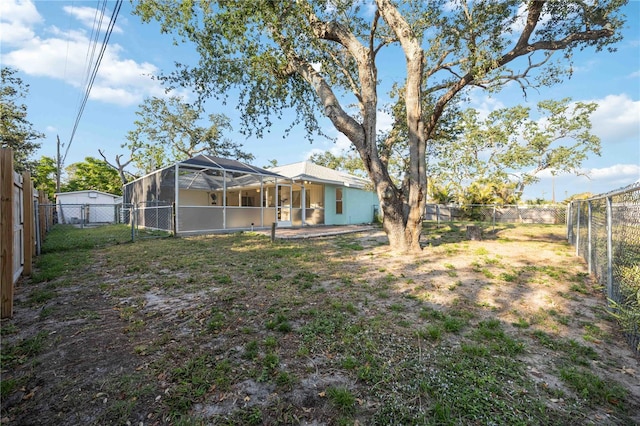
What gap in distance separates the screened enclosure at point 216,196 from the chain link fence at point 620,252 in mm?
10975

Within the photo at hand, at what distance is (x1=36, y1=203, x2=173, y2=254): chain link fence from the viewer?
28.0ft

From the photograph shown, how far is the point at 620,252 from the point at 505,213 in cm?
1911

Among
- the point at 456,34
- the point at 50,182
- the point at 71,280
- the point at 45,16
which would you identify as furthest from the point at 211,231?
the point at 50,182

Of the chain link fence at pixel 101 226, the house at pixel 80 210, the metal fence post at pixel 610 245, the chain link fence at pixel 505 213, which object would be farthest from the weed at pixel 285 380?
the house at pixel 80 210

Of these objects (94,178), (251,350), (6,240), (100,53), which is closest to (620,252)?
(251,350)

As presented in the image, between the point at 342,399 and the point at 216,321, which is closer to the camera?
the point at 342,399

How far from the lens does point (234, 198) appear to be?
54.7ft

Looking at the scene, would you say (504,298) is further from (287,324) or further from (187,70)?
(187,70)

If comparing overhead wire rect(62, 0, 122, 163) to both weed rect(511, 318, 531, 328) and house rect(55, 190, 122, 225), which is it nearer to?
weed rect(511, 318, 531, 328)

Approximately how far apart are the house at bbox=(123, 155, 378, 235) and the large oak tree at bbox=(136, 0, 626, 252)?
4.60m

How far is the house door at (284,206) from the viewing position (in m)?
14.7

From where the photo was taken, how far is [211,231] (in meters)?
11.7

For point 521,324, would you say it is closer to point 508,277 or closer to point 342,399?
point 508,277

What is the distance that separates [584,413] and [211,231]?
469 inches
